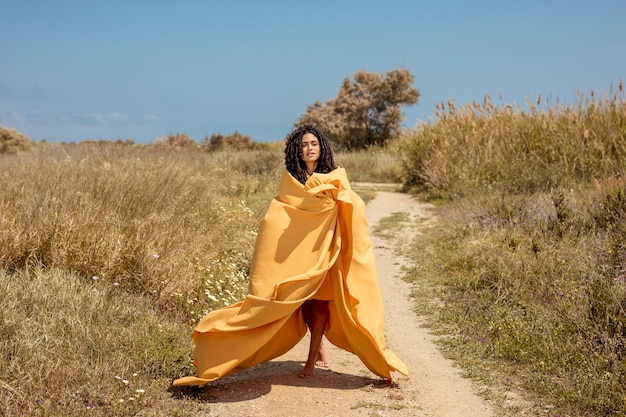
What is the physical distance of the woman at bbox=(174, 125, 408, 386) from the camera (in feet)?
15.4

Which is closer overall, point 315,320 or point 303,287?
point 303,287

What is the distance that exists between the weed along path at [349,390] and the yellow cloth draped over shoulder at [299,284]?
0.80 feet

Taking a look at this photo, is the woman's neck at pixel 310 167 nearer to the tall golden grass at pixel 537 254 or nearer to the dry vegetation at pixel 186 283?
the dry vegetation at pixel 186 283

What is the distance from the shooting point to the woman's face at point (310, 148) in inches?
199

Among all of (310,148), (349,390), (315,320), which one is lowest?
(349,390)

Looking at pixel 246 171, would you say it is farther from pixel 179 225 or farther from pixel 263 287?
pixel 263 287

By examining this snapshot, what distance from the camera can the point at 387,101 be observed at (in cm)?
3847

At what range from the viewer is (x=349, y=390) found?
5020mm

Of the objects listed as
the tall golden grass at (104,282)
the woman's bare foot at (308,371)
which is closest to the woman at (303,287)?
the woman's bare foot at (308,371)

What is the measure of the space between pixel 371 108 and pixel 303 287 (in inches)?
1366

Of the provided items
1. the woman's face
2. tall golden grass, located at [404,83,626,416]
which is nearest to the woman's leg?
the woman's face

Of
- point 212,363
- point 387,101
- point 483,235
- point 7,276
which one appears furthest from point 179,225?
point 387,101

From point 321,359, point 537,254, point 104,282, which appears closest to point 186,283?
point 104,282

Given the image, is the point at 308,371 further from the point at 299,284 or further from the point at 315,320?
the point at 299,284
